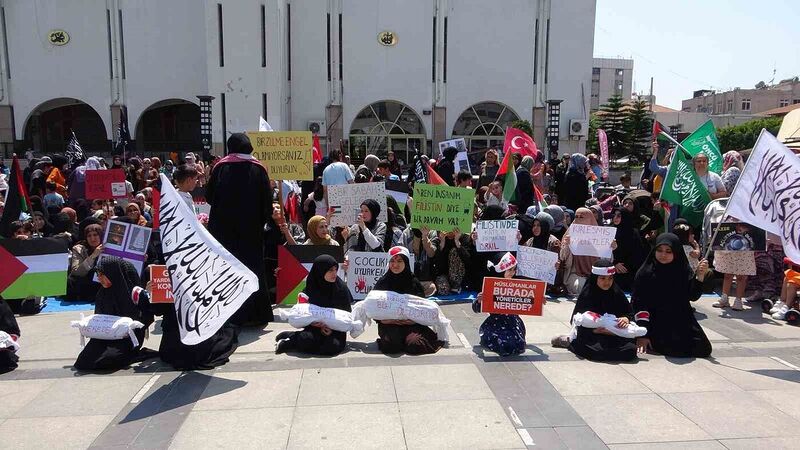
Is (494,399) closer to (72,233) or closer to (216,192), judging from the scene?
(216,192)

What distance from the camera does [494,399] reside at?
473 cm

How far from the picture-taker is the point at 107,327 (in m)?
5.34

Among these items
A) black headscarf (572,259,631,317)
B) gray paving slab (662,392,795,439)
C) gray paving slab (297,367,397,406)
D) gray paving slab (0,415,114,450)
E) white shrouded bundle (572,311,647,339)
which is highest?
black headscarf (572,259,631,317)

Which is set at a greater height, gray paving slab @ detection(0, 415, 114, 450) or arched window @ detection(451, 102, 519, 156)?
arched window @ detection(451, 102, 519, 156)

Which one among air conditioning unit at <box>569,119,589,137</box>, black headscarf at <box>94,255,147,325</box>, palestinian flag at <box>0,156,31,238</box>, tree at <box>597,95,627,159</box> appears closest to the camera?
black headscarf at <box>94,255,147,325</box>

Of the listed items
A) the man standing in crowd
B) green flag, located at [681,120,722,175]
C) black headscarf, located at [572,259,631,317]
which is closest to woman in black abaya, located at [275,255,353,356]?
the man standing in crowd

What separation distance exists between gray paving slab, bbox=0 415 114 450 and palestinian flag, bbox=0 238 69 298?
11.3 ft

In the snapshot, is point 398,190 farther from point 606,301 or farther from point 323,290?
point 606,301

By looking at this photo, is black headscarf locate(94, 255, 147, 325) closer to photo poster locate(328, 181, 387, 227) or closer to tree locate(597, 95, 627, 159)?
photo poster locate(328, 181, 387, 227)

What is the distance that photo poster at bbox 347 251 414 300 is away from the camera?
7.52 meters

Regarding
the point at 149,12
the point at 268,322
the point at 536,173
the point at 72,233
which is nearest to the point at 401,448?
the point at 268,322

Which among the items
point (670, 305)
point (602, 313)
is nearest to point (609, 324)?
point (602, 313)

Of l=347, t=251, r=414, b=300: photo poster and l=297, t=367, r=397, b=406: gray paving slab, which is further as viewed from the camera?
l=347, t=251, r=414, b=300: photo poster

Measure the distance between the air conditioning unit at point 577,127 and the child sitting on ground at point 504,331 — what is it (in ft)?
79.0
